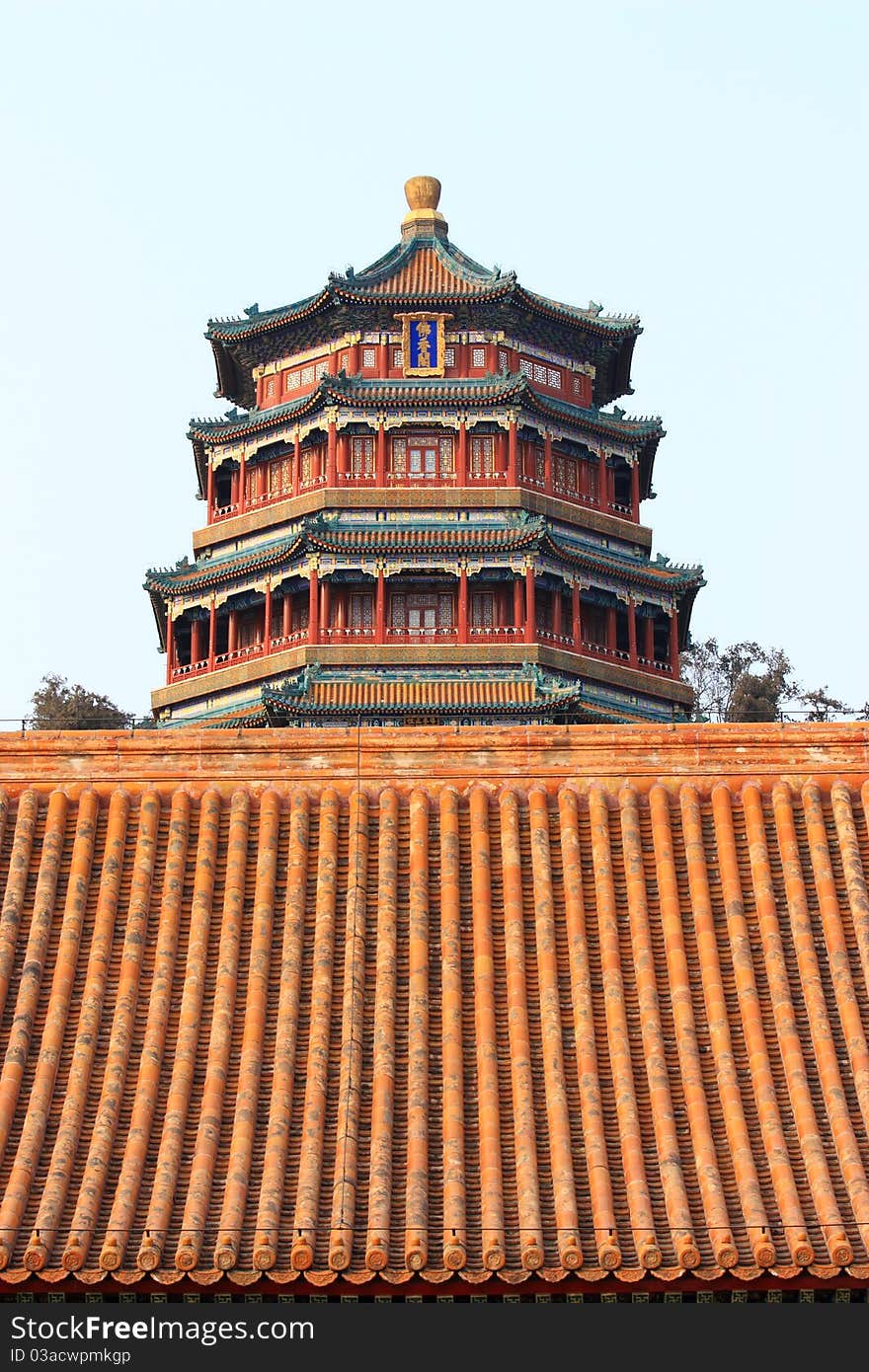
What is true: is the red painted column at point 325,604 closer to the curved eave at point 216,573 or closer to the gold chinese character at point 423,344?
the curved eave at point 216,573

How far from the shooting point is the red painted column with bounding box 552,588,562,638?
4866 centimetres

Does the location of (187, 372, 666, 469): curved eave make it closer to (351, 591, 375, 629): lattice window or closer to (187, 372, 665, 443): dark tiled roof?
(187, 372, 665, 443): dark tiled roof

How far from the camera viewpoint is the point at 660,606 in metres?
50.5

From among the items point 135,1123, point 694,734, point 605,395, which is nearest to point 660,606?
point 605,395

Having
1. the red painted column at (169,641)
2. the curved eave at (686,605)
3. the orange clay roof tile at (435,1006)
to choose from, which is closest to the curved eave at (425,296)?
the curved eave at (686,605)

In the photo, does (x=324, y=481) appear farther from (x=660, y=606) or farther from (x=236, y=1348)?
(x=236, y=1348)

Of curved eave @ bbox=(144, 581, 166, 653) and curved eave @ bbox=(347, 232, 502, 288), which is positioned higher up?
curved eave @ bbox=(347, 232, 502, 288)

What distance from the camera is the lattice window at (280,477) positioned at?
5162 cm

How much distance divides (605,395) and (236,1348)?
4326 centimetres

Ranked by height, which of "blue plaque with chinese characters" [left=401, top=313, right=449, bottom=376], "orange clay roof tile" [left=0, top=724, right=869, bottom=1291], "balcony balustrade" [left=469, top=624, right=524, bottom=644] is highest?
"blue plaque with chinese characters" [left=401, top=313, right=449, bottom=376]

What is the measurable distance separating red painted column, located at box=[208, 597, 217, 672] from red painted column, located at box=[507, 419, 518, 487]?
7.33m

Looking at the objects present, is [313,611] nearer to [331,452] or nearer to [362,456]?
[331,452]

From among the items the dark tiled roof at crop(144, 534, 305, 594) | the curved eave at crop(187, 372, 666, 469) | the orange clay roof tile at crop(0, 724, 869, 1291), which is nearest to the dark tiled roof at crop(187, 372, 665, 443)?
the curved eave at crop(187, 372, 666, 469)

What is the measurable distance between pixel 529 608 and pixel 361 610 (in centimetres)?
395
